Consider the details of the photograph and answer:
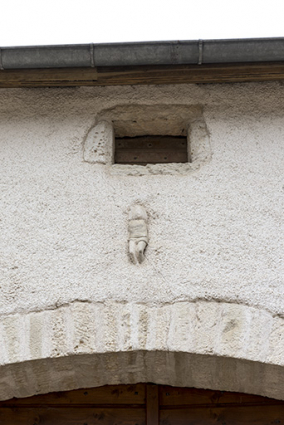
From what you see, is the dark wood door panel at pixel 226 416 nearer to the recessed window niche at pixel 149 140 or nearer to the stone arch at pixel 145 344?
the stone arch at pixel 145 344

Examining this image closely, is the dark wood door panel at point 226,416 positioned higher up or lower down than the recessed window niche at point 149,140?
lower down

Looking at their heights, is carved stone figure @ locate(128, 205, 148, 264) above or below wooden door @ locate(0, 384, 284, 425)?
above

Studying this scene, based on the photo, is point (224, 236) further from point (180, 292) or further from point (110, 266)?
point (110, 266)

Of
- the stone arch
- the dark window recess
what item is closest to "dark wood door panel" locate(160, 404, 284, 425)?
the stone arch

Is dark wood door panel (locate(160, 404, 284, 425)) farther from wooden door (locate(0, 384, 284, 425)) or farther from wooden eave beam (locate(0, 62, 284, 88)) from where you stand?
wooden eave beam (locate(0, 62, 284, 88))

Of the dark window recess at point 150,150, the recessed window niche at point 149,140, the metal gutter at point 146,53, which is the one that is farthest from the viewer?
the dark window recess at point 150,150

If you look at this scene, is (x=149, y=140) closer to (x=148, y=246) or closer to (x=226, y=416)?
(x=148, y=246)

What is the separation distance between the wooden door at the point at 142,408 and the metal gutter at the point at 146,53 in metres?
1.66

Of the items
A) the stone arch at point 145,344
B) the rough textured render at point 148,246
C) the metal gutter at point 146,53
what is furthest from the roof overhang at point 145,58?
the stone arch at point 145,344

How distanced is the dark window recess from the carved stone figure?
1.52 ft

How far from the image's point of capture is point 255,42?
2697 millimetres

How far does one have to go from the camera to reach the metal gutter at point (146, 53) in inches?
106

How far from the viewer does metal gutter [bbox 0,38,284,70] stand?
2.69 metres

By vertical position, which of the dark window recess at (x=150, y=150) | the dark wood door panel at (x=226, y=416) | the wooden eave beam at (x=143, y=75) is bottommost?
the dark wood door panel at (x=226, y=416)
